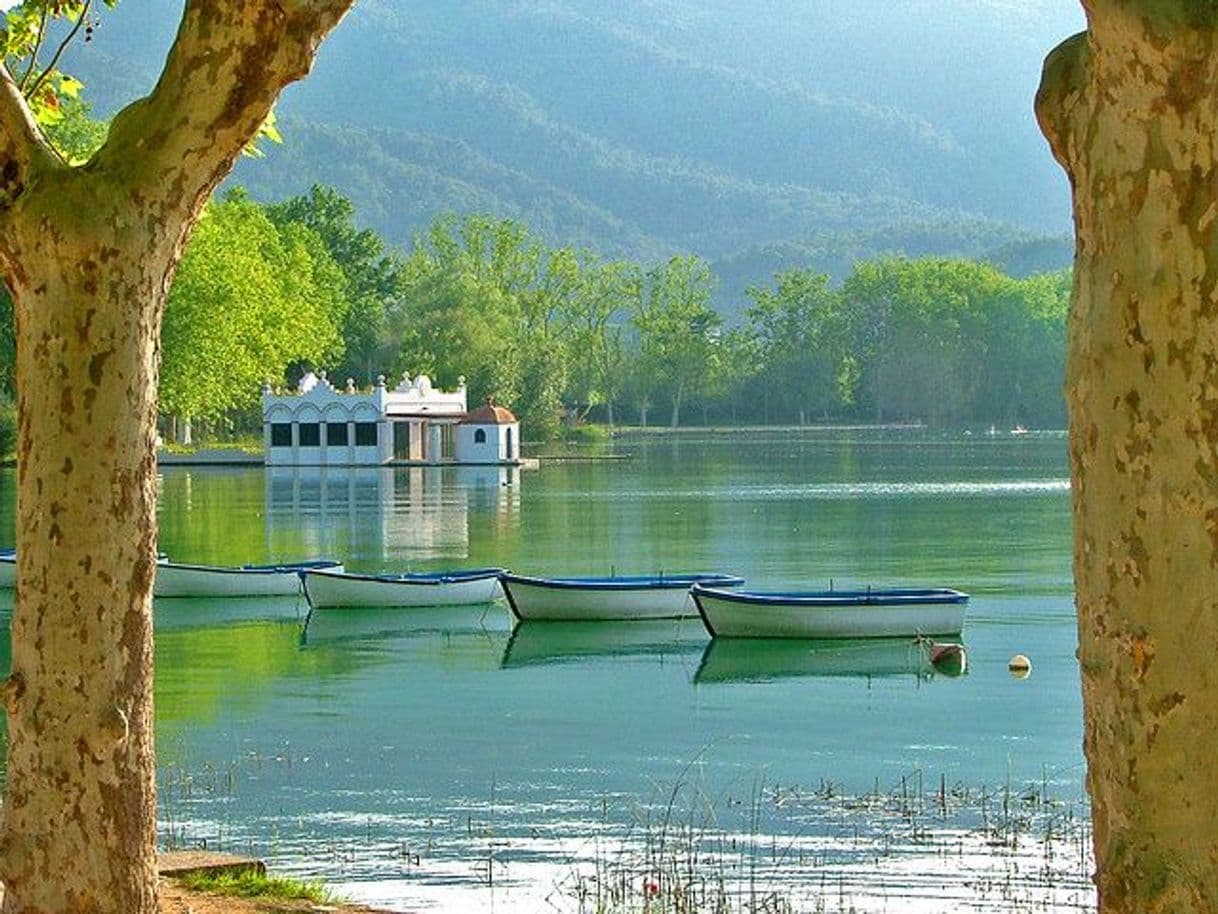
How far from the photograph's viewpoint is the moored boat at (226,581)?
29.6m

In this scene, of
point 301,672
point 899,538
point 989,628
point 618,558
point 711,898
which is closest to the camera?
point 711,898

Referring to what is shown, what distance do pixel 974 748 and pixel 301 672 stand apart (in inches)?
316

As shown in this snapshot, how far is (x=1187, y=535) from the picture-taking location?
183 inches

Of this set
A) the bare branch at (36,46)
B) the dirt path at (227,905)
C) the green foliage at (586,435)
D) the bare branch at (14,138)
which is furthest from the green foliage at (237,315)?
the bare branch at (14,138)

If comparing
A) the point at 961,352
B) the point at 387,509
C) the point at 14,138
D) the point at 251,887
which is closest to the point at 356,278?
the point at 961,352

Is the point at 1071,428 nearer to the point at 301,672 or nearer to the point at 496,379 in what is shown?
the point at 301,672

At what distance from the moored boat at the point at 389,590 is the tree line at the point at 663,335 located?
68670 mm

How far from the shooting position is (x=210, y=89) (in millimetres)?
7031

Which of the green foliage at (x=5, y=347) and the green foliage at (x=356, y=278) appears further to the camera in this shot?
the green foliage at (x=356, y=278)

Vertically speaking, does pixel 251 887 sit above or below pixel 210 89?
below

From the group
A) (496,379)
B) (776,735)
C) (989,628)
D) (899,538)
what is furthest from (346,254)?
(776,735)

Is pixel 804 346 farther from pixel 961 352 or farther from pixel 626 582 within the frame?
pixel 626 582

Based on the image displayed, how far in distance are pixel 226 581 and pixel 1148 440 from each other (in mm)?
26102

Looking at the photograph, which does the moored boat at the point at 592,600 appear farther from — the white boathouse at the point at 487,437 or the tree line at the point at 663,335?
the tree line at the point at 663,335
